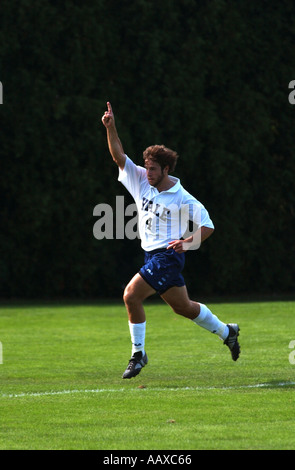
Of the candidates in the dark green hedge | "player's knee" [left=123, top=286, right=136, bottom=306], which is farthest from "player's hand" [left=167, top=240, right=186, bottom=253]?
the dark green hedge

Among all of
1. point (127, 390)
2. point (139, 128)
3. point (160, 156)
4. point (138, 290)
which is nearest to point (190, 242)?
point (138, 290)

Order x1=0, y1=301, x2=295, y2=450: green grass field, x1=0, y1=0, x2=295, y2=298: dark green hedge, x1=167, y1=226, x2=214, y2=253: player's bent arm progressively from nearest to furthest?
1. x1=0, y1=301, x2=295, y2=450: green grass field
2. x1=167, y1=226, x2=214, y2=253: player's bent arm
3. x1=0, y1=0, x2=295, y2=298: dark green hedge

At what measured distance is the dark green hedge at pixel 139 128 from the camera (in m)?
18.6

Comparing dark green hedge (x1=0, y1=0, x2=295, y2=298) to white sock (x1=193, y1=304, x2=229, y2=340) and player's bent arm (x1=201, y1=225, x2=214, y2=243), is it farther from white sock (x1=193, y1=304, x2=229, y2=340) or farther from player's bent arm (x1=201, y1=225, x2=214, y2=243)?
player's bent arm (x1=201, y1=225, x2=214, y2=243)

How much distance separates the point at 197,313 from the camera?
898 centimetres

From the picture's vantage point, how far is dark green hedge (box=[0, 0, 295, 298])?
18.6 metres

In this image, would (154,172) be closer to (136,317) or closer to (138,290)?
(138,290)

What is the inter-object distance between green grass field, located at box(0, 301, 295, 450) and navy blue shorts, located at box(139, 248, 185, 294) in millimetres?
828

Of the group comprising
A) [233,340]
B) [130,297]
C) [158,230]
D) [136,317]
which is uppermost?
[158,230]

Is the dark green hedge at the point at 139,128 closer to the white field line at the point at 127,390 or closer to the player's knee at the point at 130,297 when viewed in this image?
the player's knee at the point at 130,297

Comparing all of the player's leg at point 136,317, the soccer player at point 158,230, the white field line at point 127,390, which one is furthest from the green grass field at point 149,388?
the soccer player at point 158,230

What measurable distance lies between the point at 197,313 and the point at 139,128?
10.8m

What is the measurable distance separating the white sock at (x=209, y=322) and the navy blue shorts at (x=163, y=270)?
375mm

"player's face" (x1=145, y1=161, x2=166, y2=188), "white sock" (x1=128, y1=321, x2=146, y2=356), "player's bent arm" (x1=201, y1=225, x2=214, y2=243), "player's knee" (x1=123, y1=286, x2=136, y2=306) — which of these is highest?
"player's face" (x1=145, y1=161, x2=166, y2=188)
